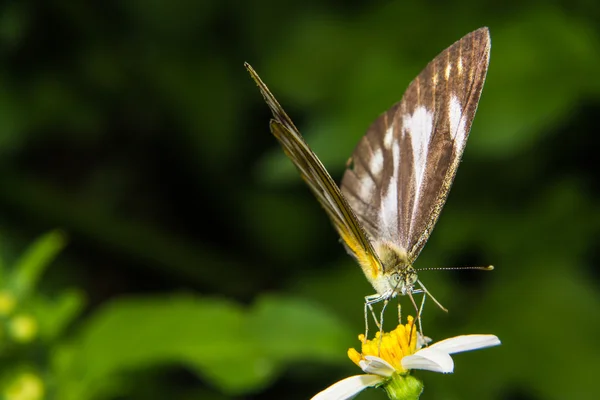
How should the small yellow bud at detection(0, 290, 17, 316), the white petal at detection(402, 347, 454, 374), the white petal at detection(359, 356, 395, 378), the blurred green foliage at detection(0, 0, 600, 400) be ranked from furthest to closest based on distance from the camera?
the blurred green foliage at detection(0, 0, 600, 400) < the small yellow bud at detection(0, 290, 17, 316) < the white petal at detection(359, 356, 395, 378) < the white petal at detection(402, 347, 454, 374)

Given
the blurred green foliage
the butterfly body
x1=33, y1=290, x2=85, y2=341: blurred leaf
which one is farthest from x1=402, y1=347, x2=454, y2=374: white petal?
x1=33, y1=290, x2=85, y2=341: blurred leaf

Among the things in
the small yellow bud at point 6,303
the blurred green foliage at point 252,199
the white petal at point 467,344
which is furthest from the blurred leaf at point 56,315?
the white petal at point 467,344

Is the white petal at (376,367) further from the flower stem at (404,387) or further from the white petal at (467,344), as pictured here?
the white petal at (467,344)

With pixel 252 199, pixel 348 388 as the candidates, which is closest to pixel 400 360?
pixel 348 388

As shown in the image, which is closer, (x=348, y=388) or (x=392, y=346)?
(x=348, y=388)

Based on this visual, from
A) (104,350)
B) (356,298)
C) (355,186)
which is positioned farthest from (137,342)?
(356,298)

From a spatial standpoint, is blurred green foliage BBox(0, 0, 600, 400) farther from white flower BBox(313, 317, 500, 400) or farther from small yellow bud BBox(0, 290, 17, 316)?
white flower BBox(313, 317, 500, 400)

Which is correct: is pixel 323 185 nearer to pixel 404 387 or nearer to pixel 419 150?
pixel 419 150

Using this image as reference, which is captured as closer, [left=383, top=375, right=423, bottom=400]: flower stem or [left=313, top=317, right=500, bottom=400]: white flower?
[left=313, top=317, right=500, bottom=400]: white flower
